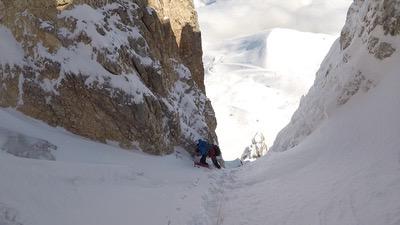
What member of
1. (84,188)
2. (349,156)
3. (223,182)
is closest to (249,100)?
(223,182)

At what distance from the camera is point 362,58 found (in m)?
17.5

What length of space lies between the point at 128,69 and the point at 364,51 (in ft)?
32.0

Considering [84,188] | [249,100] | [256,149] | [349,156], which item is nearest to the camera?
[84,188]

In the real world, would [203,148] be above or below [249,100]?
below

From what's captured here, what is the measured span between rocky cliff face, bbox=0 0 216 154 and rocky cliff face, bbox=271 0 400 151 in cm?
726

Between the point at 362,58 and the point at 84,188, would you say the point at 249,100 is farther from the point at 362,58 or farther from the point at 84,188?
the point at 84,188

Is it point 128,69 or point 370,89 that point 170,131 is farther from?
point 370,89

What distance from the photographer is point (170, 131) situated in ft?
70.5

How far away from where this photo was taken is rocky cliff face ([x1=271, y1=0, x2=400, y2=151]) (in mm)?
16047

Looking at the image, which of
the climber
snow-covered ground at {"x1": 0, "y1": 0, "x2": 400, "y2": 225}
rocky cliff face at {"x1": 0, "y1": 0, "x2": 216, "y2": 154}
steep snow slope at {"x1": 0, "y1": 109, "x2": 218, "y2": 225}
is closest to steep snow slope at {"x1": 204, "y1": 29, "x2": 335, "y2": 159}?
the climber

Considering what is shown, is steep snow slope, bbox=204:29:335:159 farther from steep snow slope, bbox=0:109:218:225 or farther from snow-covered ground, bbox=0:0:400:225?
steep snow slope, bbox=0:109:218:225

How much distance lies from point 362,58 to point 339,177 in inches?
291

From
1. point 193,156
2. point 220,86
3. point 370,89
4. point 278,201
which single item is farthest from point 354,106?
point 220,86

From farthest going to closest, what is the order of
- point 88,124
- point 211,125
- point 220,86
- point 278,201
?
point 220,86, point 211,125, point 88,124, point 278,201
